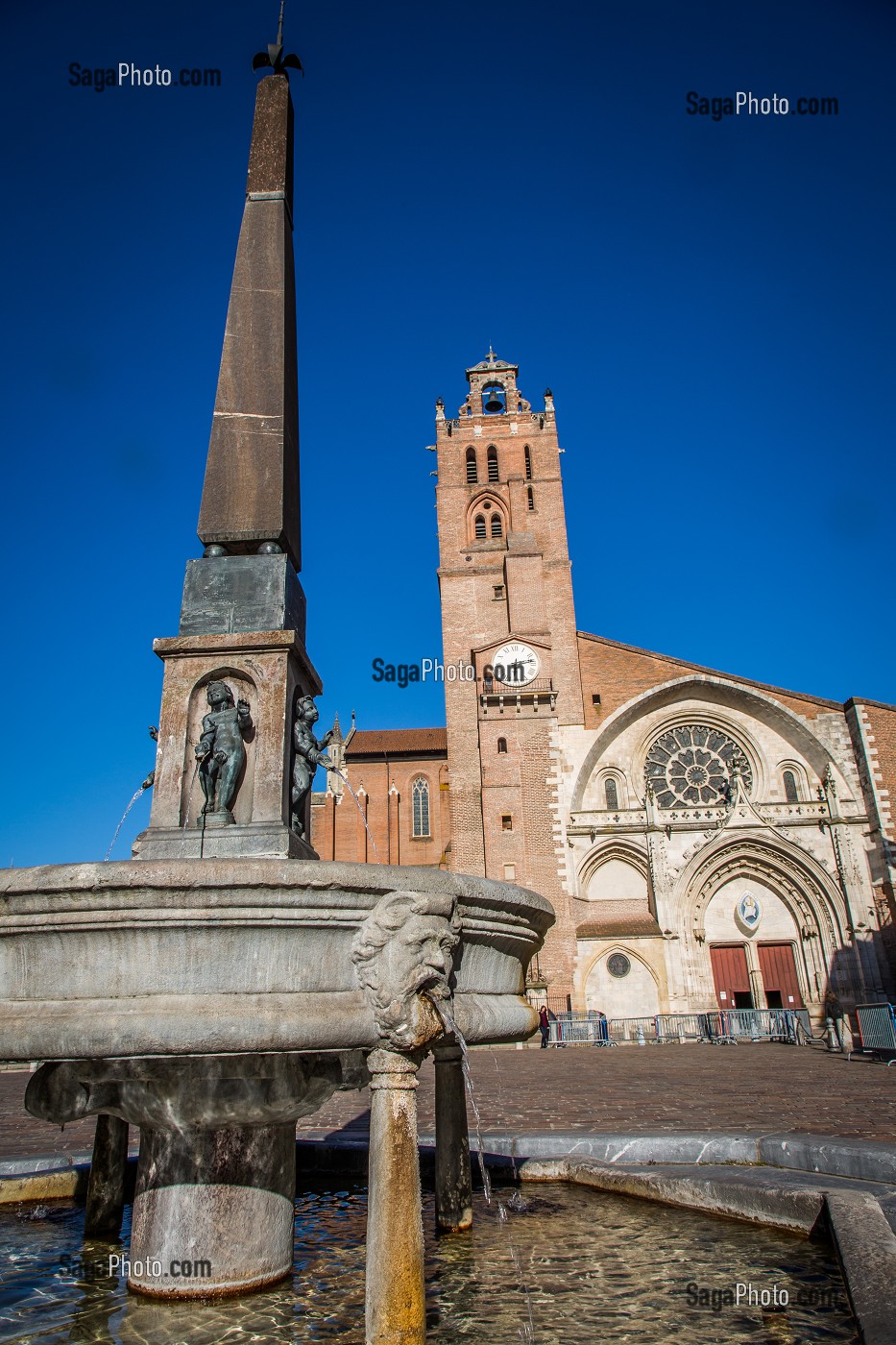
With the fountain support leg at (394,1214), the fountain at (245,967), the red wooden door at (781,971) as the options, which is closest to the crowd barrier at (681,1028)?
the red wooden door at (781,971)

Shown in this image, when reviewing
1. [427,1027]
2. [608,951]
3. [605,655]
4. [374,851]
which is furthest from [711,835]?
[427,1027]

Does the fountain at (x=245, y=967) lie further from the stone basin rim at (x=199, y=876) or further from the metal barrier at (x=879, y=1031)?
the metal barrier at (x=879, y=1031)

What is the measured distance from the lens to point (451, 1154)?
444cm

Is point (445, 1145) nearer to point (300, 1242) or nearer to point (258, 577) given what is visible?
point (300, 1242)

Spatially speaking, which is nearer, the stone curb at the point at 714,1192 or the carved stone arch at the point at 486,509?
the stone curb at the point at 714,1192

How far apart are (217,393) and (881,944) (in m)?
29.6

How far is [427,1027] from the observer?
273cm

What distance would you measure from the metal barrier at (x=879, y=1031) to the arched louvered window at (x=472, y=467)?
86.6ft

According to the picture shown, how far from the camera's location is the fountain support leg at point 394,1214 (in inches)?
99.0

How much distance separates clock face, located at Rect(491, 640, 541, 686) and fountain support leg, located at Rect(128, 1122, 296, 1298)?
93.0 ft

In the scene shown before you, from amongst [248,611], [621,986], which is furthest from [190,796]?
[621,986]

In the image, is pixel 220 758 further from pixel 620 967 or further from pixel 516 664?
pixel 516 664

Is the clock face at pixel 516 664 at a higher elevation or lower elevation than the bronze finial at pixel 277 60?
higher

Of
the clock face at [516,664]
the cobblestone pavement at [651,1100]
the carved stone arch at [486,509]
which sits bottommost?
the cobblestone pavement at [651,1100]
